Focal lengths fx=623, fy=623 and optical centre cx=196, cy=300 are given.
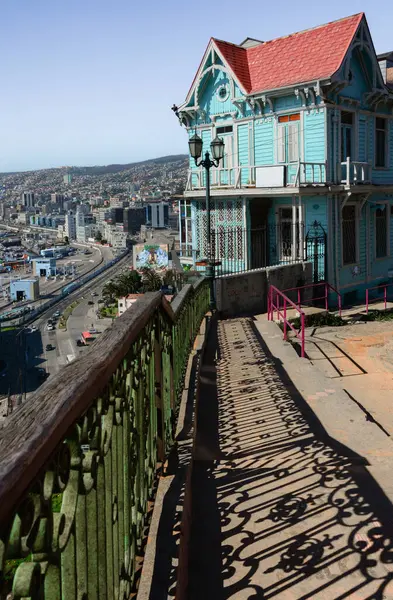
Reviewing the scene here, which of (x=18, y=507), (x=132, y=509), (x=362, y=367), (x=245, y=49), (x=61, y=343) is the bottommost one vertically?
(x=61, y=343)

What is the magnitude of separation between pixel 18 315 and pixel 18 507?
7042 inches

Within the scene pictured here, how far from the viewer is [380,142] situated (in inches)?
893

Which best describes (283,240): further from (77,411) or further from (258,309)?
(77,411)

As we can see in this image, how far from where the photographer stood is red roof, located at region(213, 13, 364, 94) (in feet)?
64.8

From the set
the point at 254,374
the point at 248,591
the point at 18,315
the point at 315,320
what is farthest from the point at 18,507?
the point at 18,315

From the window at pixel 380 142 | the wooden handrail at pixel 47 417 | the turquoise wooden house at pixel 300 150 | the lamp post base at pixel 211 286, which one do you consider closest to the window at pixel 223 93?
the turquoise wooden house at pixel 300 150

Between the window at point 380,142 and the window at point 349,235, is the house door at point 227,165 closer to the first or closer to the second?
the window at point 349,235

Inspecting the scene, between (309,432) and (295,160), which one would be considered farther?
(295,160)

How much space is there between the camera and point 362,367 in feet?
35.3

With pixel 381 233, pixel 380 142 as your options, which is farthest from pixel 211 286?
pixel 381 233

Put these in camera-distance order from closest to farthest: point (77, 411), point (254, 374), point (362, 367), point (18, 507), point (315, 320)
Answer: point (18, 507) < point (77, 411) < point (254, 374) < point (362, 367) < point (315, 320)

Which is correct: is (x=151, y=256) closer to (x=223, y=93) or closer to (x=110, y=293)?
(x=110, y=293)

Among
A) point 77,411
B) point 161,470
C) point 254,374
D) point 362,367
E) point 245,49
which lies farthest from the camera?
point 245,49

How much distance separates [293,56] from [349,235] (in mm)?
6343
